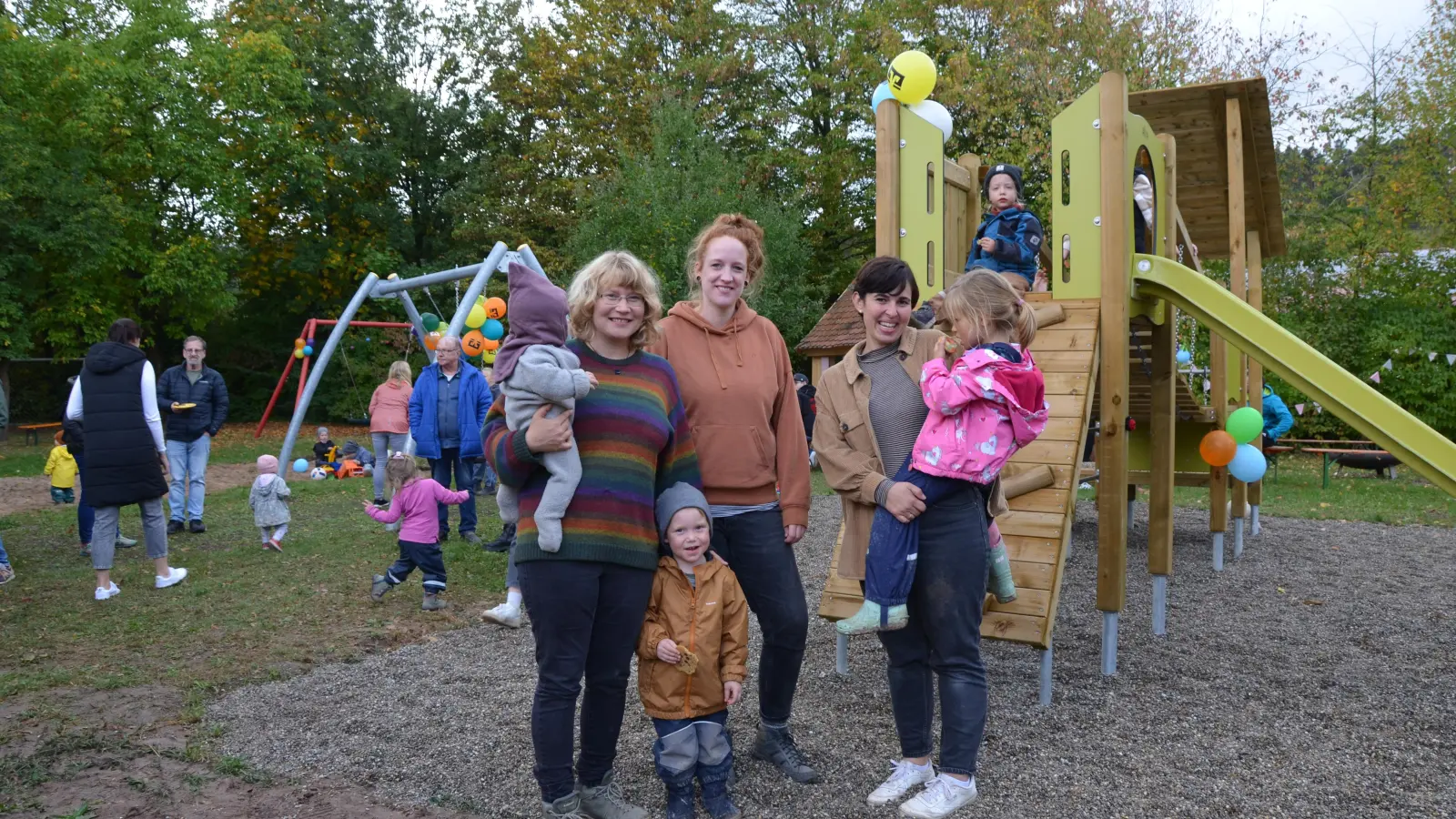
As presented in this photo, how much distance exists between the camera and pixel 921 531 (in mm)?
3164

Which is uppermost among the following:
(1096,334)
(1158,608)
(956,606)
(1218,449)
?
(1096,334)

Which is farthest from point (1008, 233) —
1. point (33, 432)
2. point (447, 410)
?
point (33, 432)

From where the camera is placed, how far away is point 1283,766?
3.65 meters

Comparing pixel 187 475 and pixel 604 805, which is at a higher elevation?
pixel 187 475

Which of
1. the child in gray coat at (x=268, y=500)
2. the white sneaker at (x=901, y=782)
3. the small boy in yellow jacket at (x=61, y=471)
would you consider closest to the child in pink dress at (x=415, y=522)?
the child in gray coat at (x=268, y=500)

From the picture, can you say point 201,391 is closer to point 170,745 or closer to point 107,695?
point 107,695

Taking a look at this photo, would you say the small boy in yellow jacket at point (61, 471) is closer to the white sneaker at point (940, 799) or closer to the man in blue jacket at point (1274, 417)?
the white sneaker at point (940, 799)

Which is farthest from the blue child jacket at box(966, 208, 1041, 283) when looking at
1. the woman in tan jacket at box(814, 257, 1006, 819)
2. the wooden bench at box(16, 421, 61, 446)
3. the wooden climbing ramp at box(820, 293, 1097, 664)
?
the wooden bench at box(16, 421, 61, 446)

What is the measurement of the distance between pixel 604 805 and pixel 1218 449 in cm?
601

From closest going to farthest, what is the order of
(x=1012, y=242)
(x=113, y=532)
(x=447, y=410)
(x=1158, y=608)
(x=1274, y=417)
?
(x=1012, y=242)
(x=1158, y=608)
(x=113, y=532)
(x=447, y=410)
(x=1274, y=417)

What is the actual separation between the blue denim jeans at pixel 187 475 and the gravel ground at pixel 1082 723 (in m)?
4.77

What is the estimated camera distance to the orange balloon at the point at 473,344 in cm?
1139

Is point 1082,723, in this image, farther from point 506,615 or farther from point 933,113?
point 933,113

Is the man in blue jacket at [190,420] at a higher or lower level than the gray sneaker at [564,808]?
higher
